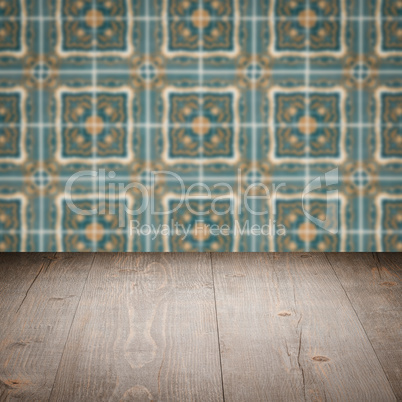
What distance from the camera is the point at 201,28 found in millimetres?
1951

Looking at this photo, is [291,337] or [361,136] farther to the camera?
[361,136]

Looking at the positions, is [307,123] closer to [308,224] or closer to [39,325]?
[308,224]

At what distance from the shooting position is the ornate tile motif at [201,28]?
194 centimetres

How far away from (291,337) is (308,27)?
1.03m

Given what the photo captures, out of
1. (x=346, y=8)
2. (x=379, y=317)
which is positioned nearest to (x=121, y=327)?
(x=379, y=317)

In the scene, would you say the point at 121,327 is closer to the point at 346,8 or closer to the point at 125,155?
the point at 125,155

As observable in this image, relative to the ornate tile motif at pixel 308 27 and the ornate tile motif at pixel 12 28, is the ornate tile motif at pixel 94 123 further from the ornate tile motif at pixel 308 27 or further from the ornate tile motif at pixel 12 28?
the ornate tile motif at pixel 308 27

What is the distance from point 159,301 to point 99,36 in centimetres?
87

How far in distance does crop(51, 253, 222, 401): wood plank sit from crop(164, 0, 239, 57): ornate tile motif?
26.4 inches

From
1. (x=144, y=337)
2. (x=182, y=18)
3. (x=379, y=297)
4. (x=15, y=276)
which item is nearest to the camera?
(x=144, y=337)

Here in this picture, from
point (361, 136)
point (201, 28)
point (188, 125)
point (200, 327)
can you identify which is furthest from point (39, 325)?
point (361, 136)

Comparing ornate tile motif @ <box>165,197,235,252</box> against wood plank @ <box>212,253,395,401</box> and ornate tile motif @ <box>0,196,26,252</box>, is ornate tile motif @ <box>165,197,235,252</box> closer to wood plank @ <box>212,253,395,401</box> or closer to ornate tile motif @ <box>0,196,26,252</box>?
wood plank @ <box>212,253,395,401</box>

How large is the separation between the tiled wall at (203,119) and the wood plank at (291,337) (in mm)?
225

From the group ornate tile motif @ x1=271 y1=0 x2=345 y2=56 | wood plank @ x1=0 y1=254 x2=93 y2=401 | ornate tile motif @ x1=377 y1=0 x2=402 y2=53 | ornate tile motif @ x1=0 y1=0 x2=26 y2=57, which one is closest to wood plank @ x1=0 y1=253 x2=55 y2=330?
wood plank @ x1=0 y1=254 x2=93 y2=401
